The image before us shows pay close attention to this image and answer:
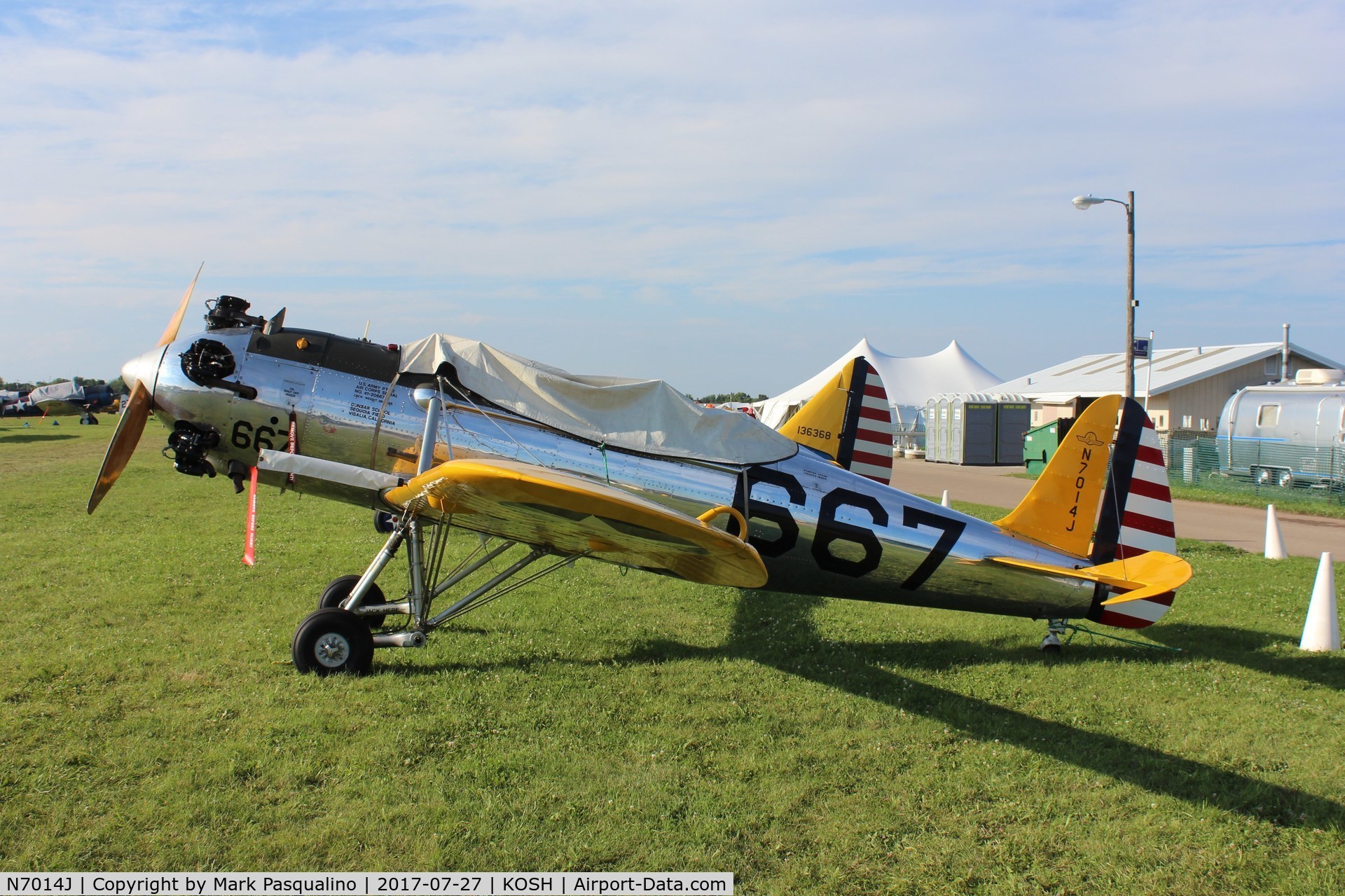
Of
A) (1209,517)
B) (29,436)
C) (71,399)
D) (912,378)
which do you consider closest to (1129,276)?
(1209,517)

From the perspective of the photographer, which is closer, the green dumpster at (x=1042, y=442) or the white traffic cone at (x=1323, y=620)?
the white traffic cone at (x=1323, y=620)

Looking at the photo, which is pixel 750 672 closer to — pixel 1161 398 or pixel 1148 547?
pixel 1148 547

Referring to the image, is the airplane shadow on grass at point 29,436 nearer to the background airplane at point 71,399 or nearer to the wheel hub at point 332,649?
the background airplane at point 71,399

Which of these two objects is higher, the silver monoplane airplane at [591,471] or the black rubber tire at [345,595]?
the silver monoplane airplane at [591,471]

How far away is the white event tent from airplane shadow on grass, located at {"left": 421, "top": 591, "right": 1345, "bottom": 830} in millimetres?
36734

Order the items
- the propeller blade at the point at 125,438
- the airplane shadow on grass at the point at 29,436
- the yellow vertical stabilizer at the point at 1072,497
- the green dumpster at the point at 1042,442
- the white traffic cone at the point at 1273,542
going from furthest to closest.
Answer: the airplane shadow on grass at the point at 29,436 < the green dumpster at the point at 1042,442 < the white traffic cone at the point at 1273,542 < the yellow vertical stabilizer at the point at 1072,497 < the propeller blade at the point at 125,438

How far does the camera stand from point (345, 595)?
7402mm

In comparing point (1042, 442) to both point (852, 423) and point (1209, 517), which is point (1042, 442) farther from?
point (852, 423)

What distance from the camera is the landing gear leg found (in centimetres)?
705

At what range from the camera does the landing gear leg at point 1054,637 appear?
23.1 feet

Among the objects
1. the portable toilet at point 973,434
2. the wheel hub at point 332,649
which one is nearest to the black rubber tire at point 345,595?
the wheel hub at point 332,649

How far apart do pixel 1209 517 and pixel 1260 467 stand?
693cm

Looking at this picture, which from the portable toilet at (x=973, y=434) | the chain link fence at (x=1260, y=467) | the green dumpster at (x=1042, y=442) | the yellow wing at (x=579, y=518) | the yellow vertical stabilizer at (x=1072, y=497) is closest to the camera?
the yellow wing at (x=579, y=518)

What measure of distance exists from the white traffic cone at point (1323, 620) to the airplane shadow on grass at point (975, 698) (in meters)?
0.52
